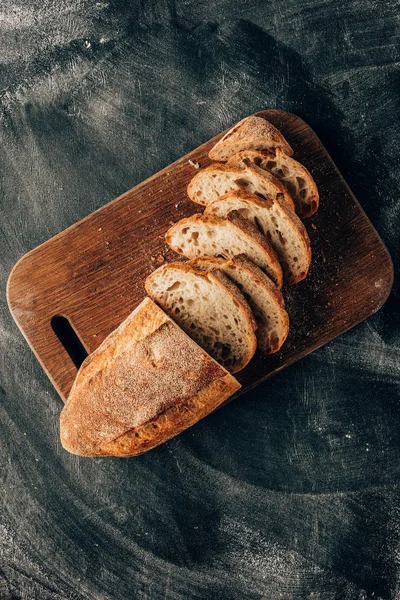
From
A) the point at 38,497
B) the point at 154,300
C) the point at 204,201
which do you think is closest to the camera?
the point at 154,300

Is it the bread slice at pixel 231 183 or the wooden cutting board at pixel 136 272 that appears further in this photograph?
the wooden cutting board at pixel 136 272

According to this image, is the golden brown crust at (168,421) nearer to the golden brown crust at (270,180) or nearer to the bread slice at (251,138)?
the golden brown crust at (270,180)

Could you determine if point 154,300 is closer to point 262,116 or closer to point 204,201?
point 204,201

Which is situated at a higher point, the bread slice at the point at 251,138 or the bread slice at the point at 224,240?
the bread slice at the point at 251,138

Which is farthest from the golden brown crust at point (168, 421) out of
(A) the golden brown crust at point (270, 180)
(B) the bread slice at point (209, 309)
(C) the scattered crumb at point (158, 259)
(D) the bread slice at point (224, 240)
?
(A) the golden brown crust at point (270, 180)

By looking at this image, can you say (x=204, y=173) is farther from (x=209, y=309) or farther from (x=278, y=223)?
(x=209, y=309)

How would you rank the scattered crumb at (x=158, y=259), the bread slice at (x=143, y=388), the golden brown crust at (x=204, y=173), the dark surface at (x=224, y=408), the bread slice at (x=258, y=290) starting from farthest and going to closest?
the dark surface at (x=224, y=408) → the scattered crumb at (x=158, y=259) → the golden brown crust at (x=204, y=173) → the bread slice at (x=258, y=290) → the bread slice at (x=143, y=388)

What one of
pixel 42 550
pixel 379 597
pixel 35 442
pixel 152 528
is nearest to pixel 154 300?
pixel 35 442
